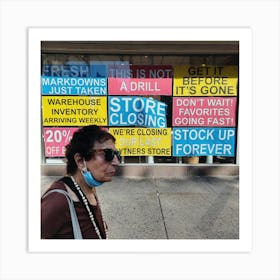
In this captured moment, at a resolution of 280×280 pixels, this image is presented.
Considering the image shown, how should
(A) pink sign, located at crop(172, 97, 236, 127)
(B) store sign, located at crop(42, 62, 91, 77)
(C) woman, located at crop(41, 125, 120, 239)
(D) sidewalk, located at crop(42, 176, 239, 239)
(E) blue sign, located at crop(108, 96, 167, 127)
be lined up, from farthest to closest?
(A) pink sign, located at crop(172, 97, 236, 127), (E) blue sign, located at crop(108, 96, 167, 127), (B) store sign, located at crop(42, 62, 91, 77), (D) sidewalk, located at crop(42, 176, 239, 239), (C) woman, located at crop(41, 125, 120, 239)

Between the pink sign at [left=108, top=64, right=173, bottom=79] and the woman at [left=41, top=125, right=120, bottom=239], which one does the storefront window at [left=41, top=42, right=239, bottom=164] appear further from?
the woman at [left=41, top=125, right=120, bottom=239]

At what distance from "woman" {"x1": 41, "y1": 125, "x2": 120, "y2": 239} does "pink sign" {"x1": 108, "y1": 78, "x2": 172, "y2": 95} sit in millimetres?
3174

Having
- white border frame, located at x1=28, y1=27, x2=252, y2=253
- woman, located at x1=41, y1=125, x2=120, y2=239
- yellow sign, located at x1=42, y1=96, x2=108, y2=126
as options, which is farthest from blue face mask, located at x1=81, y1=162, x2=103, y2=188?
yellow sign, located at x1=42, y1=96, x2=108, y2=126

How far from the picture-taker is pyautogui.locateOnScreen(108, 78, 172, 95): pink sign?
5504 millimetres

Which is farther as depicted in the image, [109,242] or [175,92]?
[175,92]

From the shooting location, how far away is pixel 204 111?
5.71m

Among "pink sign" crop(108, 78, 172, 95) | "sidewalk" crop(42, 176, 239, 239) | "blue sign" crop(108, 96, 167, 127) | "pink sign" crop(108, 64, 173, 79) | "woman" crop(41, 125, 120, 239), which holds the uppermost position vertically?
"pink sign" crop(108, 64, 173, 79)

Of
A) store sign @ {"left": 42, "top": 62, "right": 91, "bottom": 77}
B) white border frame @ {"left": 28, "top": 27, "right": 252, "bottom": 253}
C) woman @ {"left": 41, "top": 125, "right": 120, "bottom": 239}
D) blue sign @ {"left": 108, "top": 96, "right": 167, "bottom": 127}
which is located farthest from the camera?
blue sign @ {"left": 108, "top": 96, "right": 167, "bottom": 127}

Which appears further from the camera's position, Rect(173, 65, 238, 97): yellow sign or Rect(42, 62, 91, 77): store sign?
Rect(173, 65, 238, 97): yellow sign

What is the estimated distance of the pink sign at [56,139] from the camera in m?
5.62

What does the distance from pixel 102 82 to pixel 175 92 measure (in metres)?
1.43

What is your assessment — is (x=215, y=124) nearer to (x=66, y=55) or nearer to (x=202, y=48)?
(x=202, y=48)

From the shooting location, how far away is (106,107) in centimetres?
556

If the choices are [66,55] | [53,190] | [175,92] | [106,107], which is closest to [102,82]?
[106,107]
